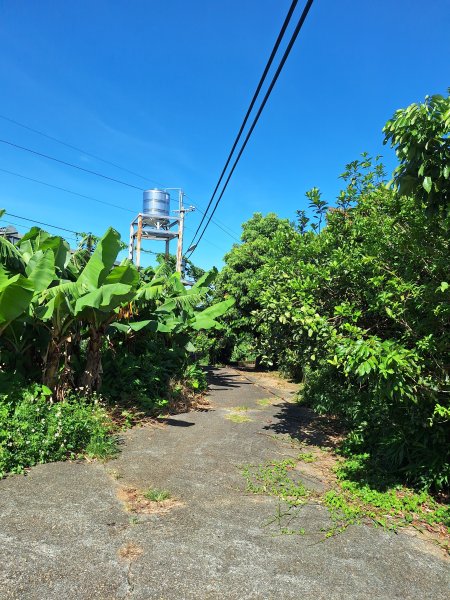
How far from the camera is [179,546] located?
3.98m

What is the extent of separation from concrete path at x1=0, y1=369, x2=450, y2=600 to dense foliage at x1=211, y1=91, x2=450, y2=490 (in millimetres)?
1439

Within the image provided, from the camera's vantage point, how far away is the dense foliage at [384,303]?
3.68 metres

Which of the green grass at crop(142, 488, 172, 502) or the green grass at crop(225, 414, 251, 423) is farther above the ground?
the green grass at crop(225, 414, 251, 423)

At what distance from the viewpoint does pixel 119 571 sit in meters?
3.53

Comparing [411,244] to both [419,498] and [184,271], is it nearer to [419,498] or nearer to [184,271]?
[419,498]

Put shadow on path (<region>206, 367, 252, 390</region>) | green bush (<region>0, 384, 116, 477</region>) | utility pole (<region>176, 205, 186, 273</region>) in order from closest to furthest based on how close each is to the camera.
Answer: green bush (<region>0, 384, 116, 477</region>) < shadow on path (<region>206, 367, 252, 390</region>) < utility pole (<region>176, 205, 186, 273</region>)

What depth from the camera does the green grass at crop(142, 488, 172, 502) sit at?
505cm

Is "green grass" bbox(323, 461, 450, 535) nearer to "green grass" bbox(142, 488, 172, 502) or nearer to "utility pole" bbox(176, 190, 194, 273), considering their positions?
"green grass" bbox(142, 488, 172, 502)

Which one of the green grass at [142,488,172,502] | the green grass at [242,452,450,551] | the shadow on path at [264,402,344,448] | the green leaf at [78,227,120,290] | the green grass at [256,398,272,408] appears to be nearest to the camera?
the green grass at [242,452,450,551]

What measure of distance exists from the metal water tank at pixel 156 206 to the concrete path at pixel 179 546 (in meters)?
18.7

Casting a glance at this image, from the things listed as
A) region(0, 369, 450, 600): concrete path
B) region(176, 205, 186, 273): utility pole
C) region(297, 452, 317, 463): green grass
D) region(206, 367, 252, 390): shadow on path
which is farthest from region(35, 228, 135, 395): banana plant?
region(176, 205, 186, 273): utility pole

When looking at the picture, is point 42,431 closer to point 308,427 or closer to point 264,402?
point 308,427

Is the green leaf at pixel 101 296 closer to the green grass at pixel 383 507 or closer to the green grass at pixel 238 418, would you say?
the green grass at pixel 383 507

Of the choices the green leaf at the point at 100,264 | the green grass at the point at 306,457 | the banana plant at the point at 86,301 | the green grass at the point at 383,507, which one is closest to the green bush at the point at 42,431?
the banana plant at the point at 86,301
